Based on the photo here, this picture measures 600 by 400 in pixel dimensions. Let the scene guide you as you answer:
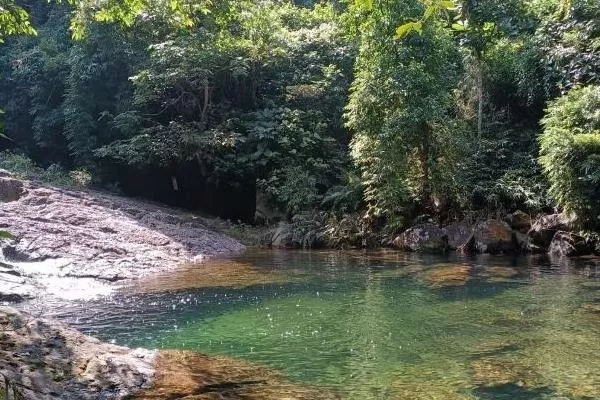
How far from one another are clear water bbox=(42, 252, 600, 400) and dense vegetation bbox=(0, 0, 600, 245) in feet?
14.9

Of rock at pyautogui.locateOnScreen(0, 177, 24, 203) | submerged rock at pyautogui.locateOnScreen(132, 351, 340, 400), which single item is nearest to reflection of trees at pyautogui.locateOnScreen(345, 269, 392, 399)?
submerged rock at pyautogui.locateOnScreen(132, 351, 340, 400)

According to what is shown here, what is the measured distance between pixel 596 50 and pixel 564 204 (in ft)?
18.3

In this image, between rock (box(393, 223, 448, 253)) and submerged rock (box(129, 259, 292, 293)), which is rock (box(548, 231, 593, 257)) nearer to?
rock (box(393, 223, 448, 253))

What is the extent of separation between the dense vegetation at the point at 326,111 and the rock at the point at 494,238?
→ 3.03ft

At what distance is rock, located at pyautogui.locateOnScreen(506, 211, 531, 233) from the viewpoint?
1598cm

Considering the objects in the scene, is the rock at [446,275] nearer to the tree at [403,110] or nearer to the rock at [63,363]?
the tree at [403,110]

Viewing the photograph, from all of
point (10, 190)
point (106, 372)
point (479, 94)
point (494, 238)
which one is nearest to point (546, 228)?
point (494, 238)

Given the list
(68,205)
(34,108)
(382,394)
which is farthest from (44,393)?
(34,108)

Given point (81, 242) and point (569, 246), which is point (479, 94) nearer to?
point (569, 246)

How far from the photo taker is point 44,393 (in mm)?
4488

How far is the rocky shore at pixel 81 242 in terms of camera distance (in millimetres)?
10750

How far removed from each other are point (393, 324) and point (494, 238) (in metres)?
8.67

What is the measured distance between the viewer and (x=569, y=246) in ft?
46.8

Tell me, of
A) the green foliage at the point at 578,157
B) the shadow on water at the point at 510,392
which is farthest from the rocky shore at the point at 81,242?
the green foliage at the point at 578,157
